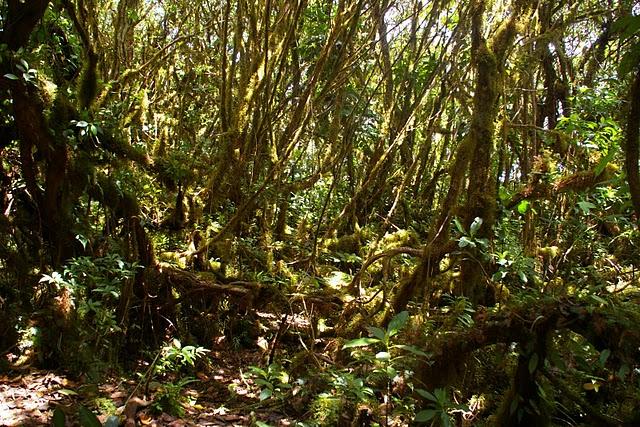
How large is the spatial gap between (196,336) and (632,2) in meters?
4.91

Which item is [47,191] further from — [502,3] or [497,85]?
[502,3]

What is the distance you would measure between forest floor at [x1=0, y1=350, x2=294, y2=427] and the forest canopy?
0.12 ft

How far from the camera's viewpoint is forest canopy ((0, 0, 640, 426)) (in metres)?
2.69

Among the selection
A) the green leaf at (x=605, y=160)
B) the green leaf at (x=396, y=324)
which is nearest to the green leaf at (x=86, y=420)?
the green leaf at (x=396, y=324)

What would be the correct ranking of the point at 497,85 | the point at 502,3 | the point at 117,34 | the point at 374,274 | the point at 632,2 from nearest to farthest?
the point at 497,85 < the point at 632,2 < the point at 502,3 < the point at 374,274 < the point at 117,34

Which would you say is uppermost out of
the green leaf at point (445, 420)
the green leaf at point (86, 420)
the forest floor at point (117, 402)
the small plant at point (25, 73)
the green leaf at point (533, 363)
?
the small plant at point (25, 73)

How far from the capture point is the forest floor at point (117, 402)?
9.66ft

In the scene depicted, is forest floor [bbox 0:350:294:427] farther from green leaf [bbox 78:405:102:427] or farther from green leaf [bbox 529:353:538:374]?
green leaf [bbox 529:353:538:374]

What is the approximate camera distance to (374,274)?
552 centimetres

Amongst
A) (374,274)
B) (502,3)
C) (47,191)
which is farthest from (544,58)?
(47,191)

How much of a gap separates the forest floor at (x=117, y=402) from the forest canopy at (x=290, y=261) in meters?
0.04

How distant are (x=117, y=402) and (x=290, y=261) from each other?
2.97m

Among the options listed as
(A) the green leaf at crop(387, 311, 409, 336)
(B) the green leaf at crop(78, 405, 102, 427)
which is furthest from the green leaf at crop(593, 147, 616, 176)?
(B) the green leaf at crop(78, 405, 102, 427)

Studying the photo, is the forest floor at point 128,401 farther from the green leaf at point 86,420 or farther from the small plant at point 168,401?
the green leaf at point 86,420
